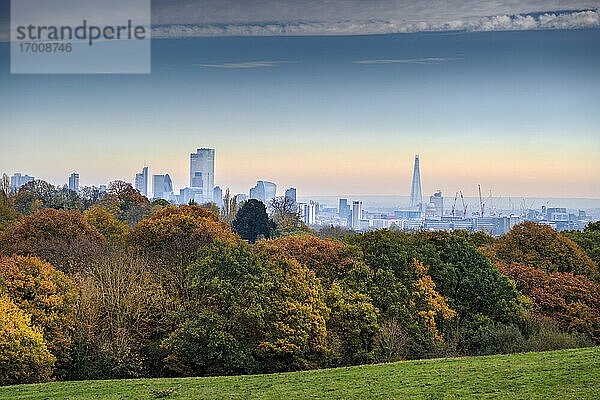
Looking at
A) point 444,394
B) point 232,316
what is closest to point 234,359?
point 232,316

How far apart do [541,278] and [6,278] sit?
119 feet

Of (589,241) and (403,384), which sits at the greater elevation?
(589,241)

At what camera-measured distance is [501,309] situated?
38.1m

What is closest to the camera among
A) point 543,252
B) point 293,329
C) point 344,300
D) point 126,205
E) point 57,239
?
point 293,329

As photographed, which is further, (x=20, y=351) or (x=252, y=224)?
(x=252, y=224)

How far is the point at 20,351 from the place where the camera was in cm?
2650

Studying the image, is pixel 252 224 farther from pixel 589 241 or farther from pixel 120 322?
pixel 120 322

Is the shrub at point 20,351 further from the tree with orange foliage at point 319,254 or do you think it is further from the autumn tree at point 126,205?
the autumn tree at point 126,205

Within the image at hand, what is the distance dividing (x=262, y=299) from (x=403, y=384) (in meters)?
12.2

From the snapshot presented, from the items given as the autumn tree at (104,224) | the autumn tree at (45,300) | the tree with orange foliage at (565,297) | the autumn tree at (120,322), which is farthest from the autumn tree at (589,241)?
the autumn tree at (104,224)

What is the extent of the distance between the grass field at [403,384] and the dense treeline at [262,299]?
16.1 feet

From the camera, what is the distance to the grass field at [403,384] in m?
20.3

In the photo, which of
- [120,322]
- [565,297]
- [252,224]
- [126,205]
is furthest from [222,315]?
[126,205]

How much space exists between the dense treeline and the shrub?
0.07 m
